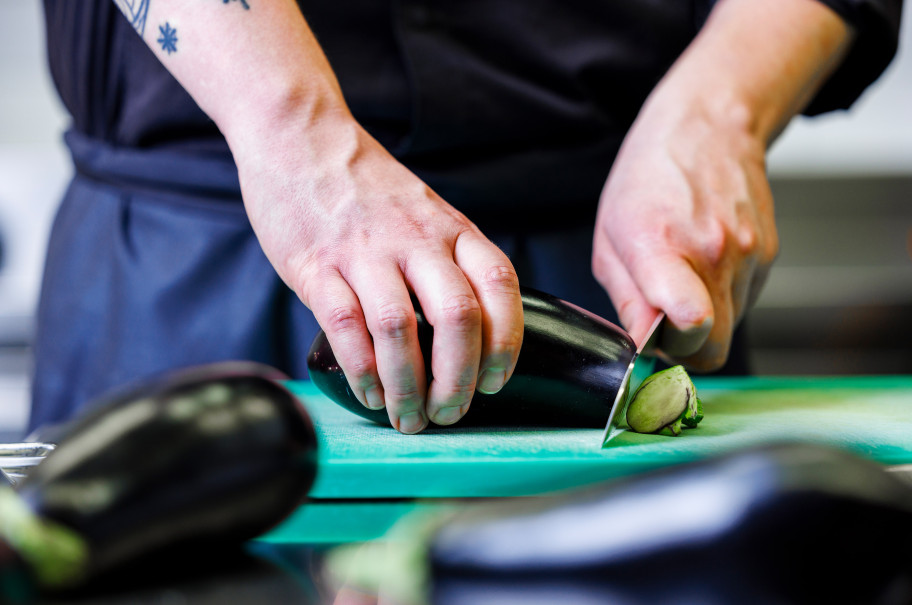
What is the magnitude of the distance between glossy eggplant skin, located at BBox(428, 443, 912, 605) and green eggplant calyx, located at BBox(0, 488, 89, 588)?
0.14m

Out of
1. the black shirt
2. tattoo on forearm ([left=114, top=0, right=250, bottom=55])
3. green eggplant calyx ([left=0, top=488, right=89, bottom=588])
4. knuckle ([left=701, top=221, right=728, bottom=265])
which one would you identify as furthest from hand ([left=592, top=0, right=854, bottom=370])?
green eggplant calyx ([left=0, top=488, right=89, bottom=588])

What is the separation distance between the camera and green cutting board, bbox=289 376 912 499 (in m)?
0.57

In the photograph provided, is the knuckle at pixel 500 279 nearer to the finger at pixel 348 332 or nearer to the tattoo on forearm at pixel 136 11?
the finger at pixel 348 332

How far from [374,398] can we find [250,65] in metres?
0.35

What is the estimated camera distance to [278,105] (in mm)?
771

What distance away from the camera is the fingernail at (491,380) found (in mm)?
685

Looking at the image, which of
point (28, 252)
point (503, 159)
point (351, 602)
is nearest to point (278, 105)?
point (503, 159)

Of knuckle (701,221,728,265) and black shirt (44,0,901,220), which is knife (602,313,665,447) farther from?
black shirt (44,0,901,220)

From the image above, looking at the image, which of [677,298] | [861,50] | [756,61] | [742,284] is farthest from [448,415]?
[861,50]

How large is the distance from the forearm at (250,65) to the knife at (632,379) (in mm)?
369

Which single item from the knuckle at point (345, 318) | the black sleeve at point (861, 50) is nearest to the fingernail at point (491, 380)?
the knuckle at point (345, 318)

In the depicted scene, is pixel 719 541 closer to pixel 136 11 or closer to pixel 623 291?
pixel 623 291

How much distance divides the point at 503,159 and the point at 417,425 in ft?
1.79

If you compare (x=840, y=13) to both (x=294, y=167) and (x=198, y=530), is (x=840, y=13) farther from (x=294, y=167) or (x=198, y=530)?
(x=198, y=530)
